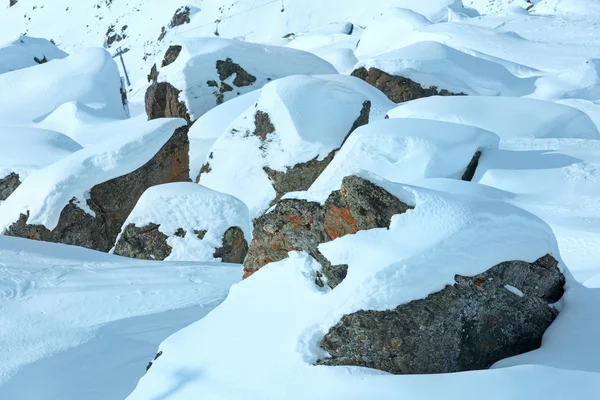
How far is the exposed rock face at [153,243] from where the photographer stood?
26.3 ft

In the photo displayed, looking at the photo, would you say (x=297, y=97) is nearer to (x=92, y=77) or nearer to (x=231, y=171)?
(x=231, y=171)

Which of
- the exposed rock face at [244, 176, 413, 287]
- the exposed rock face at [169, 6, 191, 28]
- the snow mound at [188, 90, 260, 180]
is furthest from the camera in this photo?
the exposed rock face at [169, 6, 191, 28]

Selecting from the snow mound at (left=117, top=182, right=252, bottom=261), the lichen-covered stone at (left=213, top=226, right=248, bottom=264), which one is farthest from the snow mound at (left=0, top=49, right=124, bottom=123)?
the lichen-covered stone at (left=213, top=226, right=248, bottom=264)

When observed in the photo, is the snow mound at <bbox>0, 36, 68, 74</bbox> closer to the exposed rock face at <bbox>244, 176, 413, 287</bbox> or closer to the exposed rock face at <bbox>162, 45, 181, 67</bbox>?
the exposed rock face at <bbox>162, 45, 181, 67</bbox>

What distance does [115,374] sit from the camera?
4.46 metres

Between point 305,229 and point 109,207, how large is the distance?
5.76 m

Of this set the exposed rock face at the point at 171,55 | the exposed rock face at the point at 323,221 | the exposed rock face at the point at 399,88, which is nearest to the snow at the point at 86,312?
the exposed rock face at the point at 323,221

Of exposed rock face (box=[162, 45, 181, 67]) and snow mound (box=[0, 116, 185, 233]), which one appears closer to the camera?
snow mound (box=[0, 116, 185, 233])

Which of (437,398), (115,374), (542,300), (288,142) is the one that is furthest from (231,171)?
(437,398)

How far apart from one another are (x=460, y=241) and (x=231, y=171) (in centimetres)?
743

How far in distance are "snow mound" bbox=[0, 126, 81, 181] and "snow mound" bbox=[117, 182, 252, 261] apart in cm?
369

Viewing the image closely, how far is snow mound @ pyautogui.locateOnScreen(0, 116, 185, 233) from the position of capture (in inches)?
338

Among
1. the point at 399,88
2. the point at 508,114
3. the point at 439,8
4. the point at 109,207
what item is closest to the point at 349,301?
the point at 109,207

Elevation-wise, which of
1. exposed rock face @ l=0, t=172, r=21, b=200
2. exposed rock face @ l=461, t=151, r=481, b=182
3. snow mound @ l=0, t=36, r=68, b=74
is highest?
exposed rock face @ l=461, t=151, r=481, b=182
